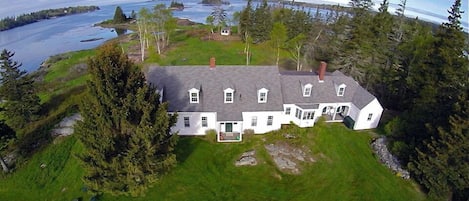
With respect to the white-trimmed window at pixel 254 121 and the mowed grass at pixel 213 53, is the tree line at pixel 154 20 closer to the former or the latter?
the mowed grass at pixel 213 53

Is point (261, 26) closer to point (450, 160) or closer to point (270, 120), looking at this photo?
point (270, 120)

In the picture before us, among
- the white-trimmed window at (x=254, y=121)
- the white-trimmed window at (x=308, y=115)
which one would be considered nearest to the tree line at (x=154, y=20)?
the white-trimmed window at (x=254, y=121)

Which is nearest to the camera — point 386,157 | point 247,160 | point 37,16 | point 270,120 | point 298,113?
point 247,160

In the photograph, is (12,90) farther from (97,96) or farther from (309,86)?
(309,86)

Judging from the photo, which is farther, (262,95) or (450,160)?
(262,95)

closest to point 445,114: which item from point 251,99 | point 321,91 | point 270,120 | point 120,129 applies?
point 321,91

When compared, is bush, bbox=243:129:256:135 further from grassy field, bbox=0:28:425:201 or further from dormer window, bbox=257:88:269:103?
dormer window, bbox=257:88:269:103

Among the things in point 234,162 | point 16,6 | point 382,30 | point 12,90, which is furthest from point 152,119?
point 16,6
